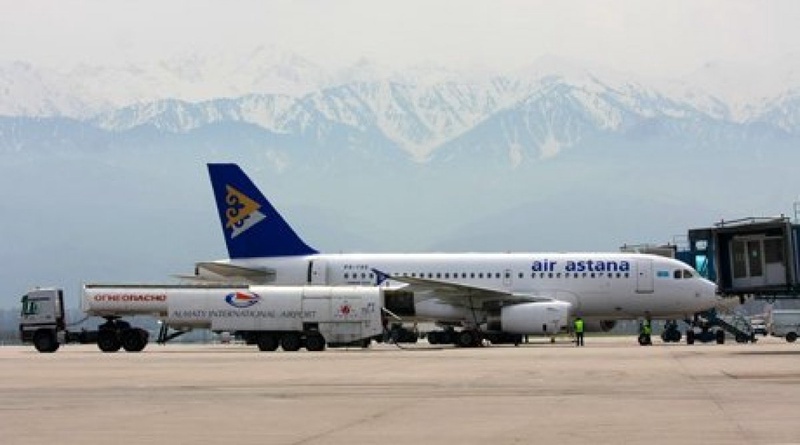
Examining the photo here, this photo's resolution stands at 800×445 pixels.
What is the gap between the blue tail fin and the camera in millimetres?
65562

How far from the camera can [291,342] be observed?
55688mm

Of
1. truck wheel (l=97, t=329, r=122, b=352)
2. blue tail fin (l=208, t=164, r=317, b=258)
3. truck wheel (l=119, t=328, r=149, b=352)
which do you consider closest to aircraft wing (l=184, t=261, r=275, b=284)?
blue tail fin (l=208, t=164, r=317, b=258)

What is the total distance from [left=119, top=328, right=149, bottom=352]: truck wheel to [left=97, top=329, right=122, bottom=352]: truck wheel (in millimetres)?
280

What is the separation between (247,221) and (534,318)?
1552 cm

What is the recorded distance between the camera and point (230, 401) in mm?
23375

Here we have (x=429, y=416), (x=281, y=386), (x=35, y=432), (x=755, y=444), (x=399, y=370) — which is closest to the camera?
(x=755, y=444)

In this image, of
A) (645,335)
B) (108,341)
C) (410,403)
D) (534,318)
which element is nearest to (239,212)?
(108,341)

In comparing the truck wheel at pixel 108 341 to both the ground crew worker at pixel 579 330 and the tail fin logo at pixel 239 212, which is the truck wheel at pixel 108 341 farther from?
the ground crew worker at pixel 579 330

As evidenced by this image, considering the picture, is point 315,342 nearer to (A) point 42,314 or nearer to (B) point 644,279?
(A) point 42,314

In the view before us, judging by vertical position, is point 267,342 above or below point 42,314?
below

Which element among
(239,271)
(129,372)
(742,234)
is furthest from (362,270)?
(129,372)

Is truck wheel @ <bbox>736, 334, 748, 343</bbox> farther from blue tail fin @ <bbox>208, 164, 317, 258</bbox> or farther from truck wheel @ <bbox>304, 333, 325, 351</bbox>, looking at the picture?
truck wheel @ <bbox>304, 333, 325, 351</bbox>

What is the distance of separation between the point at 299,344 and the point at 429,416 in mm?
36277

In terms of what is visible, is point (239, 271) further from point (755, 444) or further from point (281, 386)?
point (755, 444)
